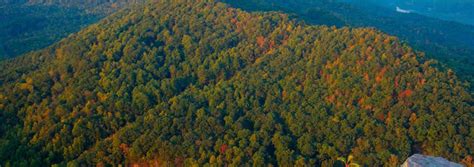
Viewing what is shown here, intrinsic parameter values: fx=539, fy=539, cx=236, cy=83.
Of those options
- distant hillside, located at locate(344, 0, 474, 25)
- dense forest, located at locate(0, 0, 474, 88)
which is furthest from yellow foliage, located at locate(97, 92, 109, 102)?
distant hillside, located at locate(344, 0, 474, 25)

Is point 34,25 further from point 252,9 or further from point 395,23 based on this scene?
point 395,23

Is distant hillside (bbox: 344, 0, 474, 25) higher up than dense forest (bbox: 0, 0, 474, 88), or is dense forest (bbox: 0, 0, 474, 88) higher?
dense forest (bbox: 0, 0, 474, 88)

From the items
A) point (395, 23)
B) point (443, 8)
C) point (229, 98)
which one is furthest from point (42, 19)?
point (443, 8)

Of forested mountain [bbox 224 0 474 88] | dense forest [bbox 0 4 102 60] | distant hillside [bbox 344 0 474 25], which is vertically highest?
forested mountain [bbox 224 0 474 88]

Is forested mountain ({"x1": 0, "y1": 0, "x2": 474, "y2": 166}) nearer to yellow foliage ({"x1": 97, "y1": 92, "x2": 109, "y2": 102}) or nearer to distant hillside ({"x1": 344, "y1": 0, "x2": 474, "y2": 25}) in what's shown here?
yellow foliage ({"x1": 97, "y1": 92, "x2": 109, "y2": 102})

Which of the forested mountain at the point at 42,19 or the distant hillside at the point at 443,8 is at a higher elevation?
the forested mountain at the point at 42,19

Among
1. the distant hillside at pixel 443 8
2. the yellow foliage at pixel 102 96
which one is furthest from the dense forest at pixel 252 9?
the distant hillside at pixel 443 8

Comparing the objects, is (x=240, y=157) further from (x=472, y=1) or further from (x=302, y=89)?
(x=472, y=1)

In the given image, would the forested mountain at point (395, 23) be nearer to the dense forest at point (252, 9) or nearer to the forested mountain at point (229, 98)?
the dense forest at point (252, 9)
